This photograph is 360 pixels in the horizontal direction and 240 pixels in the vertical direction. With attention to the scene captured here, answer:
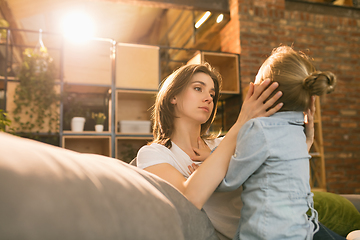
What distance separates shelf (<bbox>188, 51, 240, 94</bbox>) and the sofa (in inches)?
146

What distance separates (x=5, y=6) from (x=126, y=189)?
4887mm

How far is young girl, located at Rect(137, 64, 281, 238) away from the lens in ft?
2.86

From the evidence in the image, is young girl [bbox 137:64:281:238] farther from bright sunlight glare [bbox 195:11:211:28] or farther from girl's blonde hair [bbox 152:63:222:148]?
bright sunlight glare [bbox 195:11:211:28]

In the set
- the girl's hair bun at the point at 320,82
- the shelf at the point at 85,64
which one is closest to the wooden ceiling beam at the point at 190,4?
the shelf at the point at 85,64

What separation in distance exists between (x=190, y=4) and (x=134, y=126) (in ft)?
6.60

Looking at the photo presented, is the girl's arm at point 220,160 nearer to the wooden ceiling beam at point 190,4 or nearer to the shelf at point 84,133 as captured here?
the shelf at point 84,133

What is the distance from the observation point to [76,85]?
3707 mm

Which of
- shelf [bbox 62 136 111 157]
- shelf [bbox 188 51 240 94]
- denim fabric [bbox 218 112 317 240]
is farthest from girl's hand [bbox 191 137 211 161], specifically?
shelf [bbox 188 51 240 94]

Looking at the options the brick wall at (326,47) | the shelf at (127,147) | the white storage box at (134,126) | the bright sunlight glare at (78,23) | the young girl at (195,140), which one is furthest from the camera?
the bright sunlight glare at (78,23)

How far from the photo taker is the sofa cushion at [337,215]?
1.28 m

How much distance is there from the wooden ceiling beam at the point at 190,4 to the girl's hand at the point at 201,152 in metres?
3.19

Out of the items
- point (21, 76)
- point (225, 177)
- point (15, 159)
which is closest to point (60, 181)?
point (15, 159)

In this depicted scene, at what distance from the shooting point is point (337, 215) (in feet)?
4.25

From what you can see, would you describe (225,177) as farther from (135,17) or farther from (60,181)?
(135,17)
